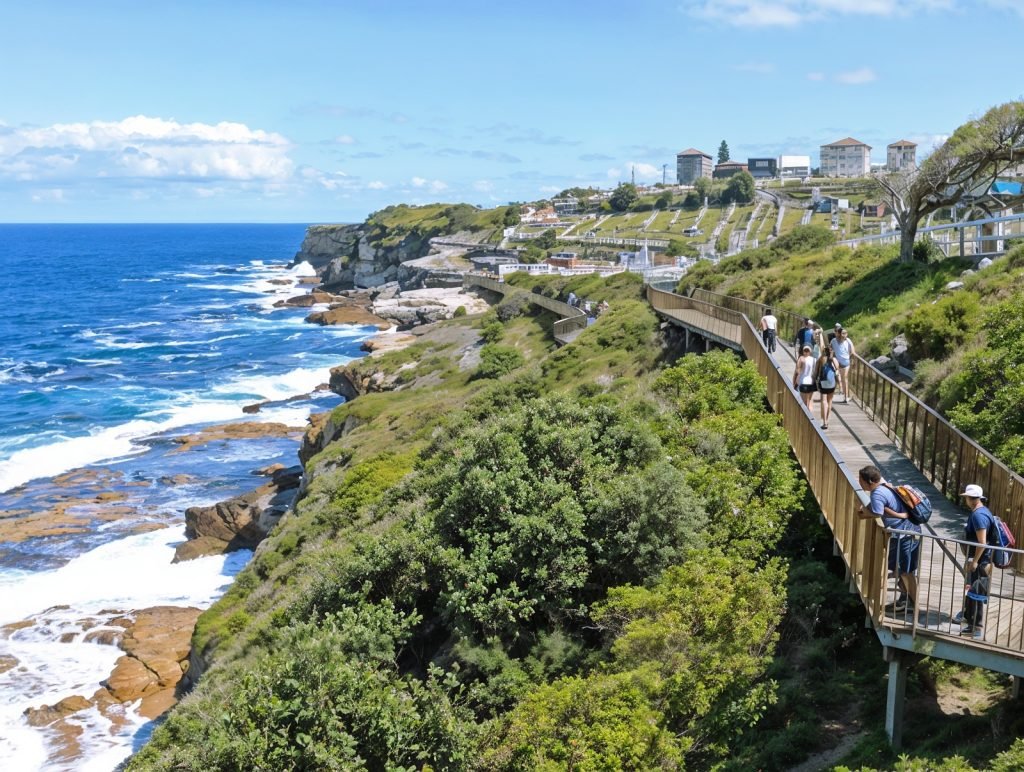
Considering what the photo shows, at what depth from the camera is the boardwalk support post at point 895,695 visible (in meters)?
8.61

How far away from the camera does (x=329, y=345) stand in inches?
3004

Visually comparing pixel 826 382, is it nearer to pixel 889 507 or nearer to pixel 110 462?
pixel 889 507

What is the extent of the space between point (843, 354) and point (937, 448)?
4.39 meters

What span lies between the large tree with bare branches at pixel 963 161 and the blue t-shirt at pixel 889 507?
21.3 m

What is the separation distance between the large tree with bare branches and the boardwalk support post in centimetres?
2218

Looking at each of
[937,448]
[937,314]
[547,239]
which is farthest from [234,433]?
[547,239]

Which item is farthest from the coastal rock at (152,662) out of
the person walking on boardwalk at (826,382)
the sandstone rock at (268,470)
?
the person walking on boardwalk at (826,382)

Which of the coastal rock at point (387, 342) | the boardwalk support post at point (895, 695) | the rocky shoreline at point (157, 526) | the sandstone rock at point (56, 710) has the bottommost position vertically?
the sandstone rock at point (56, 710)

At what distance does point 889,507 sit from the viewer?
8.83 m

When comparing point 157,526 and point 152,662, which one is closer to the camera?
point 152,662

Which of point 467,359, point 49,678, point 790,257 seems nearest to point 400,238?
point 467,359

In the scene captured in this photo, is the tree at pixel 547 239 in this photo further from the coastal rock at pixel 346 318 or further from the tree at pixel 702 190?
the coastal rock at pixel 346 318

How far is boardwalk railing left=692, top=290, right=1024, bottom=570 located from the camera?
10031mm

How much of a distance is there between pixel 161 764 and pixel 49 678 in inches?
565
